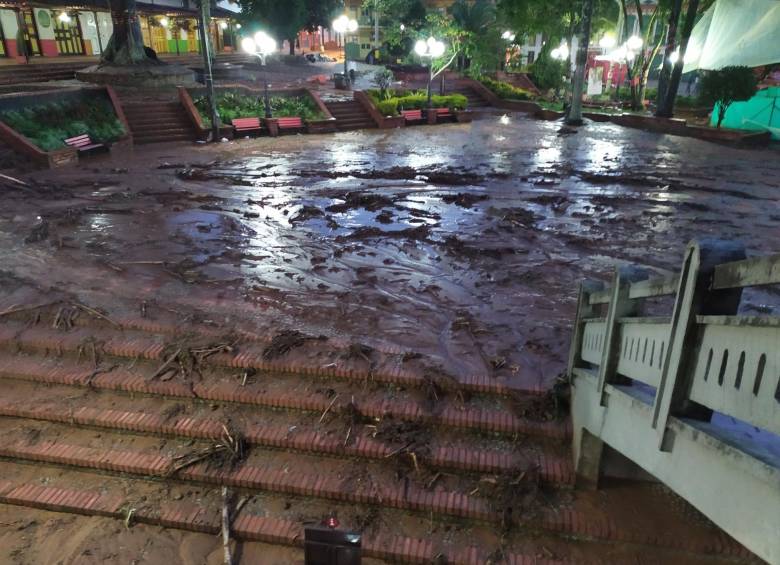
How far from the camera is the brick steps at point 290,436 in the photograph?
4918mm

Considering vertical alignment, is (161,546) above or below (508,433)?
below

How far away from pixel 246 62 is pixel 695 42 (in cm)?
4349

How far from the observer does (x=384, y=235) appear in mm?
10070

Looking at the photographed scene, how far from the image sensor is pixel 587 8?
23.7 meters

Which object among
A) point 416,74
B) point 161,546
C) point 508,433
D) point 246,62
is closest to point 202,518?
point 161,546

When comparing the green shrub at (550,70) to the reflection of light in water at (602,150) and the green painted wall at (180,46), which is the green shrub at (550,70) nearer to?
the reflection of light in water at (602,150)

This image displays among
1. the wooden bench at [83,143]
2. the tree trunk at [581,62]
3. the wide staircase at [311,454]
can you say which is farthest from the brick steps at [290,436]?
the tree trunk at [581,62]

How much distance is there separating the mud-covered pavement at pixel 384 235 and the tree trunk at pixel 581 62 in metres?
7.83

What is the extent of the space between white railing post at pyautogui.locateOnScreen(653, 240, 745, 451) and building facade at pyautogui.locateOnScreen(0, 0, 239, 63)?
3306cm

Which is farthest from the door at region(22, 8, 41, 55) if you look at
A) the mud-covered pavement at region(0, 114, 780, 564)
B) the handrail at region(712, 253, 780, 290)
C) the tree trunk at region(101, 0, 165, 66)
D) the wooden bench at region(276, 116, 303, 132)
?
the handrail at region(712, 253, 780, 290)

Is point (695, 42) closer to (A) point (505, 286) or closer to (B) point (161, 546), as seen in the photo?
(A) point (505, 286)

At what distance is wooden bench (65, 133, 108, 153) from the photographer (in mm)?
16766

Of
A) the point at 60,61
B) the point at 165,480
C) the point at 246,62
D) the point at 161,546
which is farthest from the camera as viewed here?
the point at 246,62

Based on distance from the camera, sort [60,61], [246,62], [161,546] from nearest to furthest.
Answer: [161,546] → [60,61] → [246,62]
